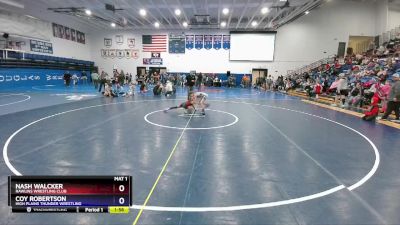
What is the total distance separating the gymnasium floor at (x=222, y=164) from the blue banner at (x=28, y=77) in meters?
16.7

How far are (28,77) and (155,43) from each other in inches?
612

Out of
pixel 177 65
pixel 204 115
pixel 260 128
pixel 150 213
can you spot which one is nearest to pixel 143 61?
pixel 177 65

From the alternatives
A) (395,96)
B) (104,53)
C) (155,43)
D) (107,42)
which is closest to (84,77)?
(104,53)

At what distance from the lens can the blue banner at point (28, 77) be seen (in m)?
23.3

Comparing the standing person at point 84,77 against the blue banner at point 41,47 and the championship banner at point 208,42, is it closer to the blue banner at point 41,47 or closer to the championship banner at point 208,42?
the blue banner at point 41,47

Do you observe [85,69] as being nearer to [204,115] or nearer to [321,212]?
[204,115]

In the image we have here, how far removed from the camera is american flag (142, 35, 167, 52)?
35812 mm

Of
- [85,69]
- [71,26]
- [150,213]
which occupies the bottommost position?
[150,213]

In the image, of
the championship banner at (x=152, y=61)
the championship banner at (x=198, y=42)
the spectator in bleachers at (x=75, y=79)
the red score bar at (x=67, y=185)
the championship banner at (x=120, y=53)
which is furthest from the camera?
the championship banner at (x=120, y=53)

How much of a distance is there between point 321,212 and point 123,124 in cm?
700

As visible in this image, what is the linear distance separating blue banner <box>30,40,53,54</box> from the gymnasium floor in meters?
20.3

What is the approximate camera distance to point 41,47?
27797 millimetres

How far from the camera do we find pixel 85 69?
3531cm

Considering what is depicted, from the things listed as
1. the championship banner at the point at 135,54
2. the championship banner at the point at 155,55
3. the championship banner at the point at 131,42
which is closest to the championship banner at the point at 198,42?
the championship banner at the point at 155,55
